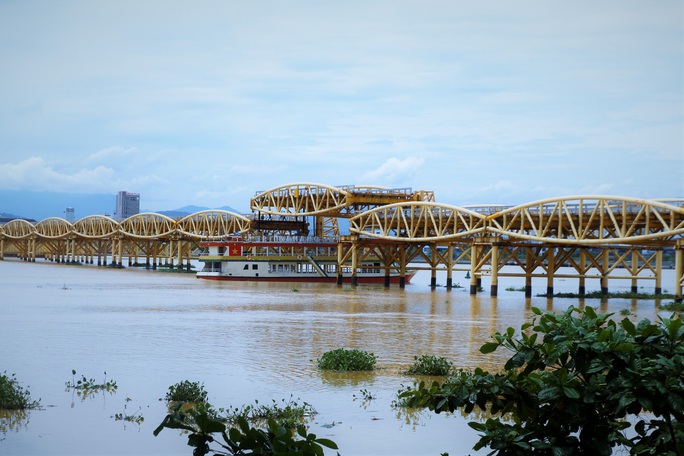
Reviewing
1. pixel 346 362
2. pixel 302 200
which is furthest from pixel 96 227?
pixel 346 362

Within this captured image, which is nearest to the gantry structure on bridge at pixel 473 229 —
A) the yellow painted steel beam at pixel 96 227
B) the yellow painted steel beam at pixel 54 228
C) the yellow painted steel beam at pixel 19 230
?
the yellow painted steel beam at pixel 96 227

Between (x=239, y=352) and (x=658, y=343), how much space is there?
20197mm

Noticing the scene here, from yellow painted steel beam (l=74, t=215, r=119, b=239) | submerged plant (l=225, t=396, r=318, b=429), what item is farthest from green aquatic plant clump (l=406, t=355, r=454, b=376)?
yellow painted steel beam (l=74, t=215, r=119, b=239)

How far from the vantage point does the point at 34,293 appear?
204 ft

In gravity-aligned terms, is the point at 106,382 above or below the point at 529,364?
below

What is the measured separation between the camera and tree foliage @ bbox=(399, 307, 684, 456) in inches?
341

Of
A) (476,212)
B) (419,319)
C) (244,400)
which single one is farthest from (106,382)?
(476,212)

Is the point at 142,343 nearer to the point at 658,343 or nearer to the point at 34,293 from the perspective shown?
the point at 658,343

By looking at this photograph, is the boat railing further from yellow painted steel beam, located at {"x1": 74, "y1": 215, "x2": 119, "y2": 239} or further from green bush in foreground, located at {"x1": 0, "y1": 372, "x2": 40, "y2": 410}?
green bush in foreground, located at {"x1": 0, "y1": 372, "x2": 40, "y2": 410}

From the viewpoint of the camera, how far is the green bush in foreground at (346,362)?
23.4m

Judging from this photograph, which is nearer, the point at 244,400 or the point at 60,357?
the point at 244,400

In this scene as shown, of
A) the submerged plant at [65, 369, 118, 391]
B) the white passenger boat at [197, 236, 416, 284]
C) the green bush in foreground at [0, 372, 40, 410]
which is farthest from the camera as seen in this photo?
the white passenger boat at [197, 236, 416, 284]

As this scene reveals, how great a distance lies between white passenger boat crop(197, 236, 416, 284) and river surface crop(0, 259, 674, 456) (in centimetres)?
3433

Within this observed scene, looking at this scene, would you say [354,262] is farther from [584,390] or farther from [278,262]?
[584,390]
